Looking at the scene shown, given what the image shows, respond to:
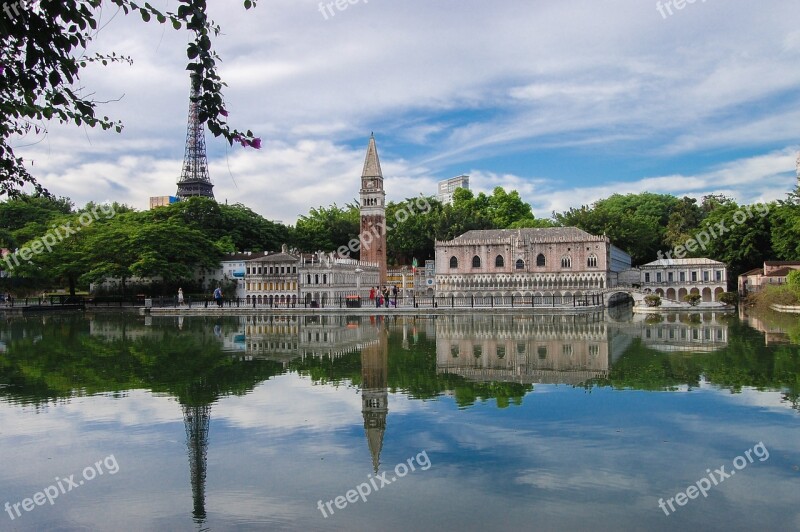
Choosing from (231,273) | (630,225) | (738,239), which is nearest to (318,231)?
(231,273)

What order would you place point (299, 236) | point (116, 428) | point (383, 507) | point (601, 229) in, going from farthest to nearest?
point (299, 236), point (601, 229), point (116, 428), point (383, 507)

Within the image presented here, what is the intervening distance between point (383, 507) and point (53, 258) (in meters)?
51.5

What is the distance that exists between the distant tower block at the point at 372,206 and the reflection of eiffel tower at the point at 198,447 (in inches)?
1813

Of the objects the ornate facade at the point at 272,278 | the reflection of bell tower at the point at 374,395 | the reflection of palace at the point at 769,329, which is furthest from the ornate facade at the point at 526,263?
the reflection of bell tower at the point at 374,395

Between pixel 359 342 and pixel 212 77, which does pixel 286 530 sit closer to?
pixel 212 77

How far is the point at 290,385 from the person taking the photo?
55.9ft

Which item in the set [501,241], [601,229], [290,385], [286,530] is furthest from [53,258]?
[286,530]

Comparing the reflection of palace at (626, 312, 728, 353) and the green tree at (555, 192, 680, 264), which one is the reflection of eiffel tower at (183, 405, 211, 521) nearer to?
the reflection of palace at (626, 312, 728, 353)

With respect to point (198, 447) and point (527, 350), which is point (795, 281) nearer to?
point (527, 350)

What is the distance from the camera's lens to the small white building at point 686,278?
2077 inches

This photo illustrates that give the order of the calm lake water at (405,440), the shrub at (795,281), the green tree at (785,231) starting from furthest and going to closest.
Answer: the green tree at (785,231)
the shrub at (795,281)
the calm lake water at (405,440)

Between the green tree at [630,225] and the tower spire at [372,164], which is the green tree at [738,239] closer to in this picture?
the green tree at [630,225]

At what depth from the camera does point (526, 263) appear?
175 ft

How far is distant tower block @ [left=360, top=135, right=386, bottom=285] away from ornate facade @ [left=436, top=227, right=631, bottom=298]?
6.95 meters
